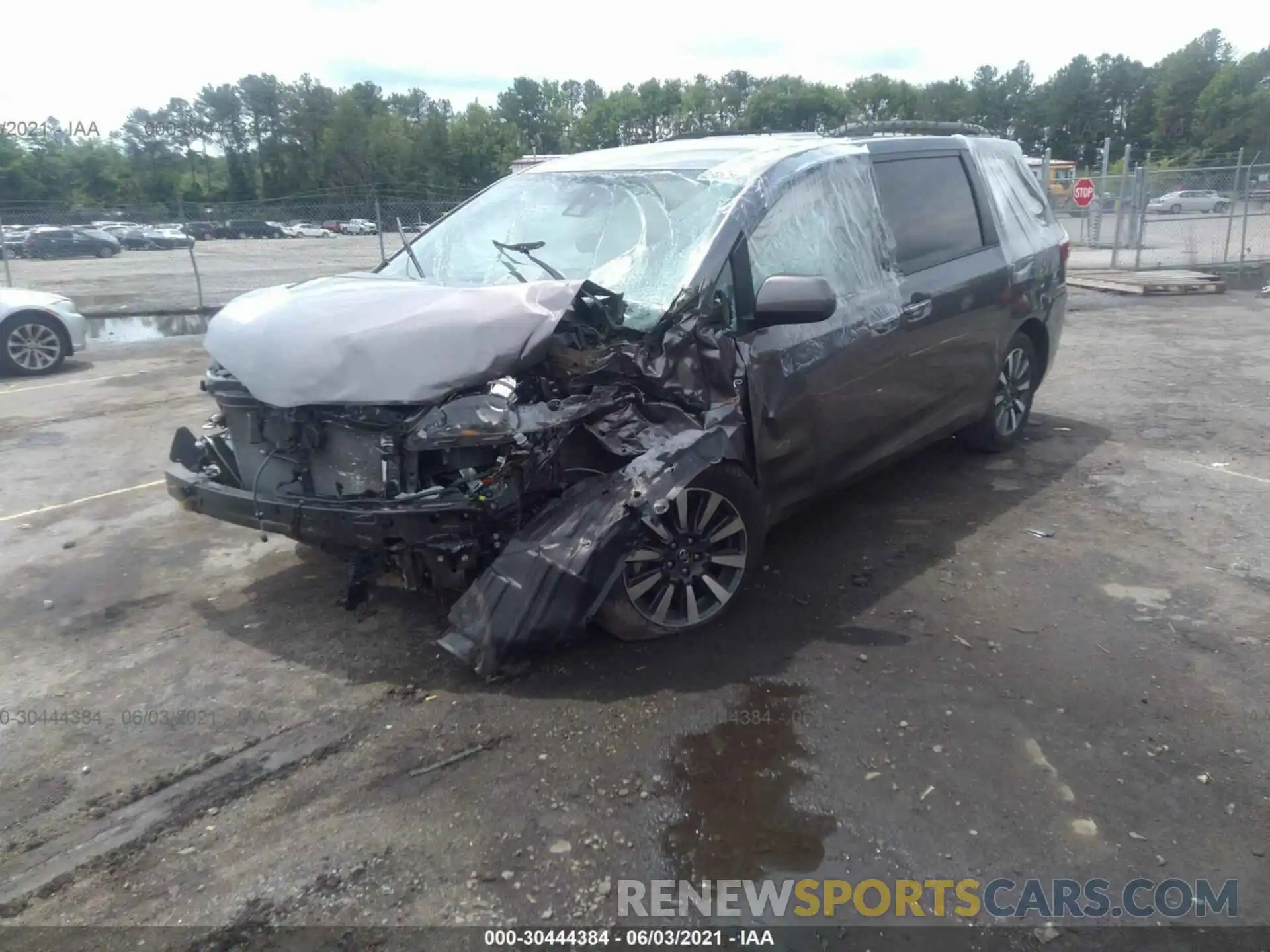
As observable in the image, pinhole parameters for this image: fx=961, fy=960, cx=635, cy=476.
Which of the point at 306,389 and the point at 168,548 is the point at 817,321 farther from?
the point at 168,548

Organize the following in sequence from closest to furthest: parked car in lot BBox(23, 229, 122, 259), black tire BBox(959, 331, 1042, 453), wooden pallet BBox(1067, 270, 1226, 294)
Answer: black tire BBox(959, 331, 1042, 453) < wooden pallet BBox(1067, 270, 1226, 294) < parked car in lot BBox(23, 229, 122, 259)

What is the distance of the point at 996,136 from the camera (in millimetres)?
6500

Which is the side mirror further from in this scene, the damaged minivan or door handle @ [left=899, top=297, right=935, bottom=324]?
door handle @ [left=899, top=297, right=935, bottom=324]

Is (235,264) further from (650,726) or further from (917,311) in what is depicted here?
(650,726)

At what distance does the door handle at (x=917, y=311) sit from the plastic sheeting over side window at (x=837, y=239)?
9 centimetres

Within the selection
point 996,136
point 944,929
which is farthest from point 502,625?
point 996,136

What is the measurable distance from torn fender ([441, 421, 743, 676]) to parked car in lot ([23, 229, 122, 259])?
20.2 metres

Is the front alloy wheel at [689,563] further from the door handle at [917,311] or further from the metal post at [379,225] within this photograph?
the metal post at [379,225]

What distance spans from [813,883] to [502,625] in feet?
4.75

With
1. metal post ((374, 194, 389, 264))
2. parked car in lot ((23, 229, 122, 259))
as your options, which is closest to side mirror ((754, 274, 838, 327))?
metal post ((374, 194, 389, 264))

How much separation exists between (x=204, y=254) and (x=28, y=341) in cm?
771

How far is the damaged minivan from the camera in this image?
3.58 meters

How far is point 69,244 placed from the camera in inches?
794

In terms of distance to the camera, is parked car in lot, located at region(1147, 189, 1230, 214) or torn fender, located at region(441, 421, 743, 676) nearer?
torn fender, located at region(441, 421, 743, 676)
